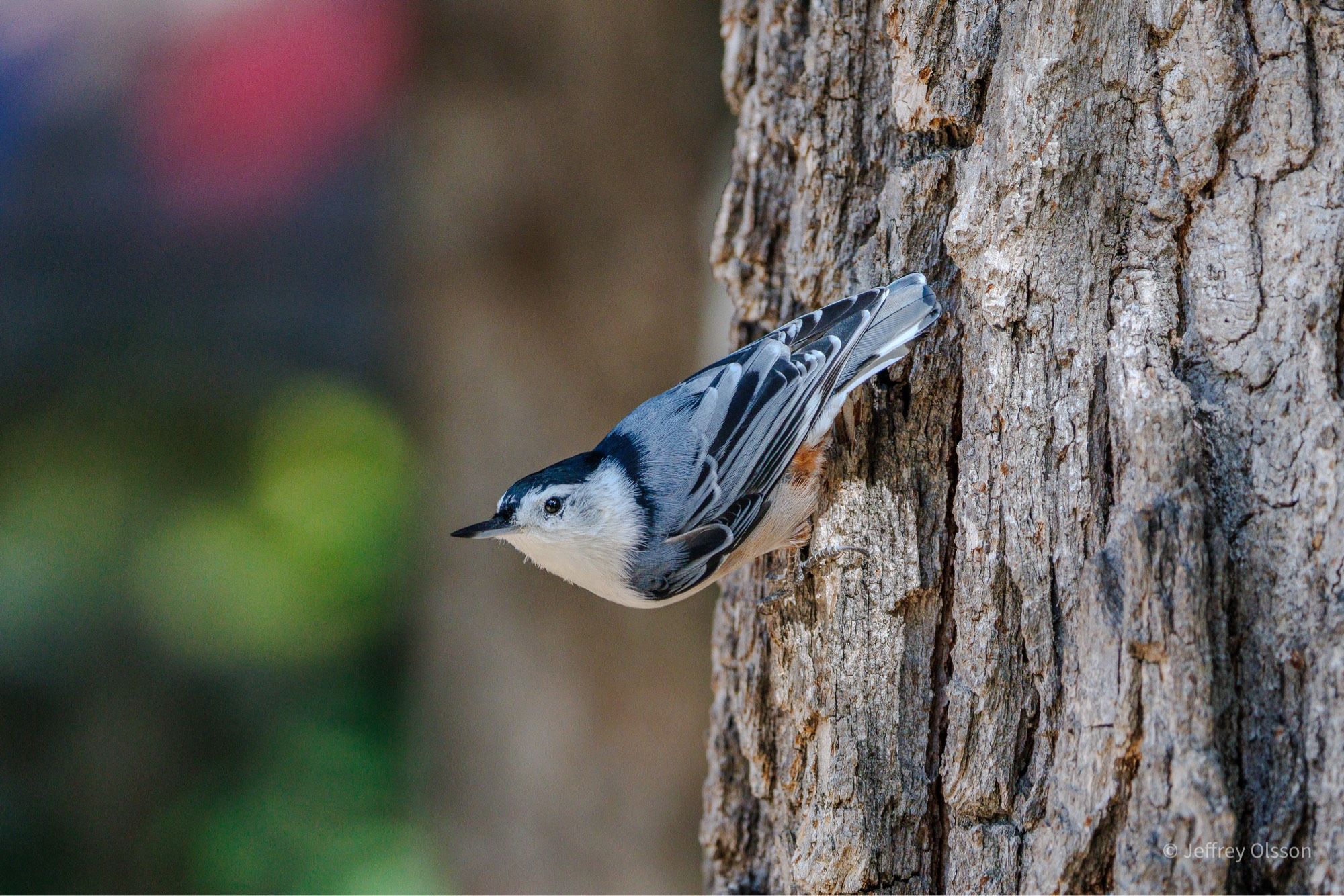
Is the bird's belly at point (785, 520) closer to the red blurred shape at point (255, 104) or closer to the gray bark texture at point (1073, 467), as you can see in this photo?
the gray bark texture at point (1073, 467)

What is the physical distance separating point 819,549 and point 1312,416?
0.80 m

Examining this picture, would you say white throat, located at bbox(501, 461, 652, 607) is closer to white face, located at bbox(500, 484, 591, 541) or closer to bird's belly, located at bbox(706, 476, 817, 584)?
white face, located at bbox(500, 484, 591, 541)

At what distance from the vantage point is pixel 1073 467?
4.76 ft

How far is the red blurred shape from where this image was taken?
417 cm

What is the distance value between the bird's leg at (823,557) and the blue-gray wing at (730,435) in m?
0.18

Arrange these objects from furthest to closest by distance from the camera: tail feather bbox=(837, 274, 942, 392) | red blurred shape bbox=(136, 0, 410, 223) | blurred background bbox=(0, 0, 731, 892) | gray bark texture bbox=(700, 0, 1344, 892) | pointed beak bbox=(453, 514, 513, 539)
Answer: red blurred shape bbox=(136, 0, 410, 223), blurred background bbox=(0, 0, 731, 892), pointed beak bbox=(453, 514, 513, 539), tail feather bbox=(837, 274, 942, 392), gray bark texture bbox=(700, 0, 1344, 892)

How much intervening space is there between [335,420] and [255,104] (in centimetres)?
139

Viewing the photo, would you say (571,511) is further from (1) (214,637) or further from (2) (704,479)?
(1) (214,637)

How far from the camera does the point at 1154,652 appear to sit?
1260mm

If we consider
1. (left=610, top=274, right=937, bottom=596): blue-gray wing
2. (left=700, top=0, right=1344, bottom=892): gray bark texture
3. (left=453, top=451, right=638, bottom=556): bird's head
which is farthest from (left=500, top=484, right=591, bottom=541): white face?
(left=700, top=0, right=1344, bottom=892): gray bark texture

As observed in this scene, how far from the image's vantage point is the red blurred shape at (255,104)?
417 cm

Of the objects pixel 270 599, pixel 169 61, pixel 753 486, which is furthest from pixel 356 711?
pixel 753 486

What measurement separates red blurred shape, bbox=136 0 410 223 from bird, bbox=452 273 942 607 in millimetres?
2428

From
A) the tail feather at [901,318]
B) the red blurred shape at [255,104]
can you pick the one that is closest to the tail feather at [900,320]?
the tail feather at [901,318]
